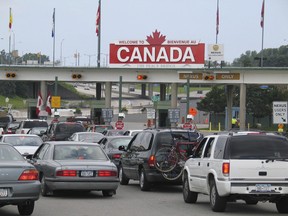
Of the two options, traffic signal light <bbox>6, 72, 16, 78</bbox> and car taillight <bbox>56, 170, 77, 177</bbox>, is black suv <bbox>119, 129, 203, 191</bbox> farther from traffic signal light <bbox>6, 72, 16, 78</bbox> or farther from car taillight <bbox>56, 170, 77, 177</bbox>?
traffic signal light <bbox>6, 72, 16, 78</bbox>

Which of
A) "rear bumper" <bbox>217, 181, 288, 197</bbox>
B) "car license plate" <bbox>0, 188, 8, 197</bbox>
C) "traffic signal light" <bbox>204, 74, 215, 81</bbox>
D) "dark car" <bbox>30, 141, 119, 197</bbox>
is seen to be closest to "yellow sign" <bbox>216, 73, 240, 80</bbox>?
"traffic signal light" <bbox>204, 74, 215, 81</bbox>

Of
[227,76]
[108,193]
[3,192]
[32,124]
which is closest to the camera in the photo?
[3,192]

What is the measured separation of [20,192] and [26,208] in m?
0.96

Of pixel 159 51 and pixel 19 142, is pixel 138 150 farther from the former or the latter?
pixel 159 51

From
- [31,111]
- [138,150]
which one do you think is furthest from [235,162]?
[31,111]

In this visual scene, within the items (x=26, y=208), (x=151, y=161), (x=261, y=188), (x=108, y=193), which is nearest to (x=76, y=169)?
(x=108, y=193)

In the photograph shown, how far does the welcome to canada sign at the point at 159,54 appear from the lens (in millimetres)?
59094

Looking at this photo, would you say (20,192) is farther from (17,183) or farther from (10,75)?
(10,75)

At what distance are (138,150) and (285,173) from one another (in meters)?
7.31

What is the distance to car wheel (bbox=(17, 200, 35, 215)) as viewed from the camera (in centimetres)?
1442

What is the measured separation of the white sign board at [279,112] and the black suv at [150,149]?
398 inches

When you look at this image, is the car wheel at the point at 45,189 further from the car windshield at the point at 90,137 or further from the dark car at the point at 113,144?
the car windshield at the point at 90,137

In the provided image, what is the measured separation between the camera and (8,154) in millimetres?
14938

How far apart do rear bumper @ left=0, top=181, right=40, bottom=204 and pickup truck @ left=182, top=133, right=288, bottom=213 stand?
3864 mm
